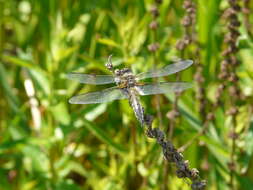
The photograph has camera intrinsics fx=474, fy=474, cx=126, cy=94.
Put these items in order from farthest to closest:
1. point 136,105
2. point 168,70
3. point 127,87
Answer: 1. point 168,70
2. point 127,87
3. point 136,105

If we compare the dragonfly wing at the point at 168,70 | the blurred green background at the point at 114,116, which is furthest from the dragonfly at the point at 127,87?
the blurred green background at the point at 114,116

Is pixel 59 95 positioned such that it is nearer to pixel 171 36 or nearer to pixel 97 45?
pixel 97 45

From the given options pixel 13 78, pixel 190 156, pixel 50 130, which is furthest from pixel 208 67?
pixel 13 78

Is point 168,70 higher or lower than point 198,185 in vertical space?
higher

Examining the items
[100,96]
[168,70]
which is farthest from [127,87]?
[168,70]

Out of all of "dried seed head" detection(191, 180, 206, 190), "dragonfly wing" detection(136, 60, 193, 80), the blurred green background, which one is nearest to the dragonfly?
"dragonfly wing" detection(136, 60, 193, 80)

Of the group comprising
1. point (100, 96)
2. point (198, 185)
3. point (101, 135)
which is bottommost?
point (198, 185)

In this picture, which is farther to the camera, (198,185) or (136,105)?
(136,105)

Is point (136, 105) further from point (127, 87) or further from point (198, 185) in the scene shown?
point (198, 185)

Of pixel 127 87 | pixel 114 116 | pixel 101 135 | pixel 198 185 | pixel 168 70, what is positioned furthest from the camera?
pixel 114 116
